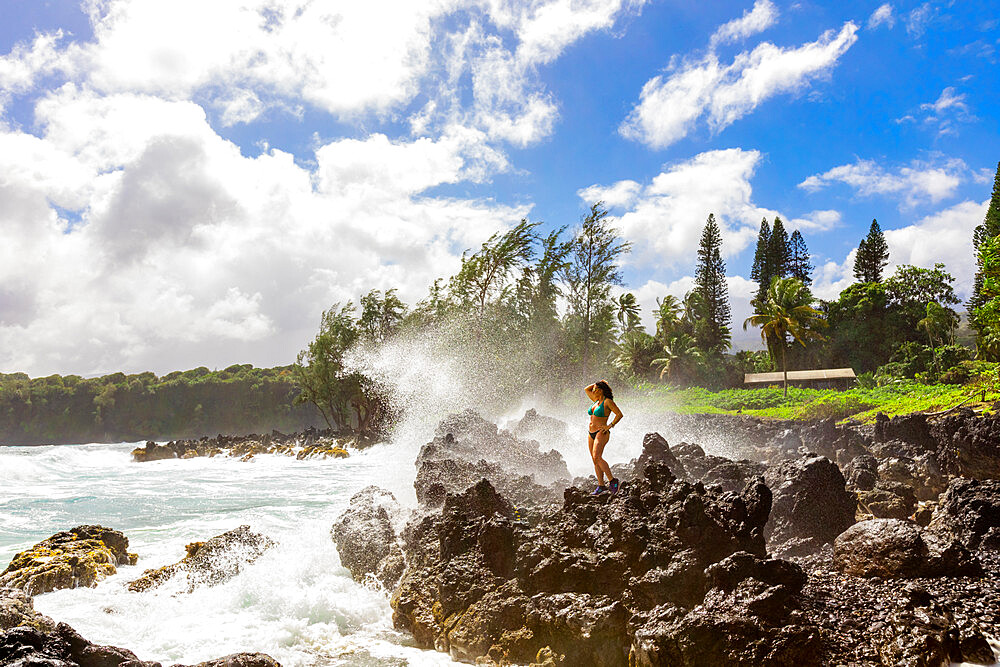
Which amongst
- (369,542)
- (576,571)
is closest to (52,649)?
(576,571)

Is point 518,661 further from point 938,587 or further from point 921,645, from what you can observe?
point 938,587

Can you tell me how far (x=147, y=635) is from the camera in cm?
600

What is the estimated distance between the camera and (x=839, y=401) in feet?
66.2

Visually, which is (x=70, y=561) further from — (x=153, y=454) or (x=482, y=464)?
(x=153, y=454)

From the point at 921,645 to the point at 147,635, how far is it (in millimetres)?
6963

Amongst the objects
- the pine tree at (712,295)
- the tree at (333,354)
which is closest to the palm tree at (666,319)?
the pine tree at (712,295)

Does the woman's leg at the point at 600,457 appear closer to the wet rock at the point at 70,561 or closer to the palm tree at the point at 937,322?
the wet rock at the point at 70,561

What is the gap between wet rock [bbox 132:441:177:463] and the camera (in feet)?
114

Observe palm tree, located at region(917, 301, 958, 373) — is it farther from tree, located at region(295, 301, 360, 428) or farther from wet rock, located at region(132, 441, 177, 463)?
wet rock, located at region(132, 441, 177, 463)

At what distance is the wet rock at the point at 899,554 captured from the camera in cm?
432

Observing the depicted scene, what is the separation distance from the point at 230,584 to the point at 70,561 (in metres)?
2.50

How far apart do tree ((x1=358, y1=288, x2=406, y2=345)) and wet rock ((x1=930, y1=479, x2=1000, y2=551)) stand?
36725 mm

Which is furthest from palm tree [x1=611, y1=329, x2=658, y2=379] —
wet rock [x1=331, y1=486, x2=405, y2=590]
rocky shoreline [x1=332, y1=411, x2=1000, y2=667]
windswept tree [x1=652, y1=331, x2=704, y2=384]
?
rocky shoreline [x1=332, y1=411, x2=1000, y2=667]

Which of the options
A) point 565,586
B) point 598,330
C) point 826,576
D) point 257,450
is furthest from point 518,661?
point 257,450
